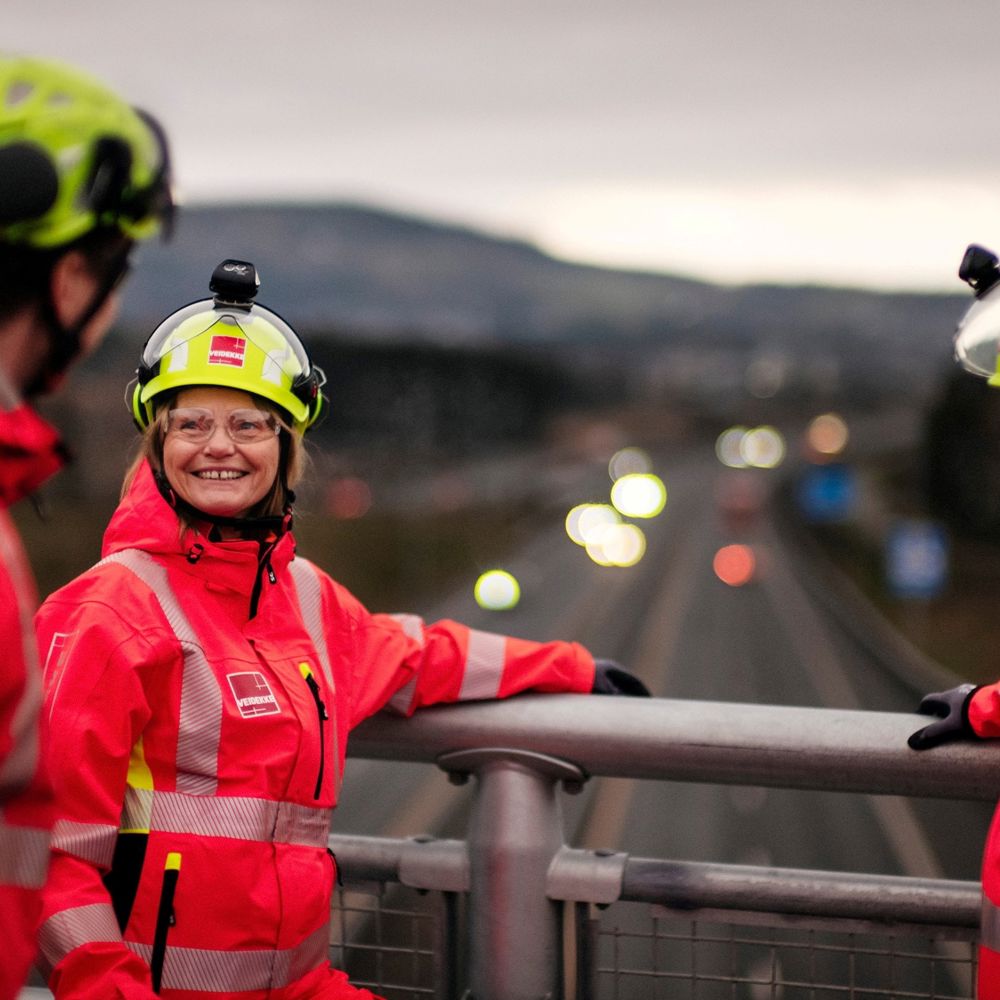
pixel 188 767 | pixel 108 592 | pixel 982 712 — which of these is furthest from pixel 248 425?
pixel 982 712

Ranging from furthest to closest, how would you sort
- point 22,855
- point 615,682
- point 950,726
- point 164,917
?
point 615,682 < point 950,726 < point 164,917 < point 22,855

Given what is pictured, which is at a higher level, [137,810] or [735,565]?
[735,565]

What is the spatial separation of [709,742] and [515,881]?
24.5 inches

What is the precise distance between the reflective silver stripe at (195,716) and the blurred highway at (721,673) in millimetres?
12776

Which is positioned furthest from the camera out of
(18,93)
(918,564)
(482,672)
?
(918,564)

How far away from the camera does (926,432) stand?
7038 cm

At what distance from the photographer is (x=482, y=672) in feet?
12.2

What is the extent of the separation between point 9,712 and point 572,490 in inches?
4499

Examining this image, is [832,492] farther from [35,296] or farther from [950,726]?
[35,296]

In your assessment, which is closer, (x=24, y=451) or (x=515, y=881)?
(x=24, y=451)

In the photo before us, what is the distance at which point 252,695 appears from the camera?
308cm

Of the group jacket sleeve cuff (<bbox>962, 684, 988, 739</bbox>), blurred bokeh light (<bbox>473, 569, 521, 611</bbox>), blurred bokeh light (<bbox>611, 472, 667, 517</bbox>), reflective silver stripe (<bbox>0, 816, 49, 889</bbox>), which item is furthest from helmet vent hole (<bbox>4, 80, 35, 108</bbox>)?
blurred bokeh light (<bbox>611, 472, 667, 517</bbox>)

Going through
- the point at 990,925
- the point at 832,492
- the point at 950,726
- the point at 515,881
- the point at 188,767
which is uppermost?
the point at 832,492

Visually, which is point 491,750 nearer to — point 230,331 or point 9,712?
point 230,331
